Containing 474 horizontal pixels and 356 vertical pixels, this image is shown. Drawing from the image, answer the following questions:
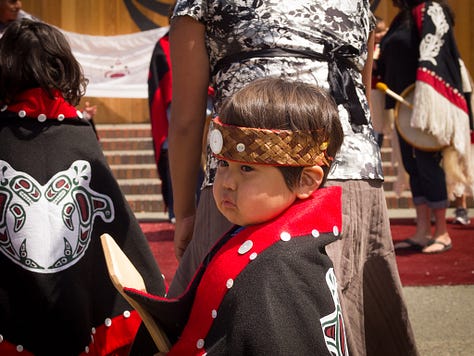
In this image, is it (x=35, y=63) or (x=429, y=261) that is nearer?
(x=35, y=63)

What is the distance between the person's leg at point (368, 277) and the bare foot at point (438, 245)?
13.9ft

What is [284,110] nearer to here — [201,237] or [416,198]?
[201,237]

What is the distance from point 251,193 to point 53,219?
159cm

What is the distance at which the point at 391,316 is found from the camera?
2969 millimetres

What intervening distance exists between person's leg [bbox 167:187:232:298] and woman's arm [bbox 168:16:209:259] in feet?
0.28

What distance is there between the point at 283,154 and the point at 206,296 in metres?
0.38

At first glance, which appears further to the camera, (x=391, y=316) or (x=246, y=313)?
(x=391, y=316)

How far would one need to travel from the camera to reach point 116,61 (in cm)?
1323

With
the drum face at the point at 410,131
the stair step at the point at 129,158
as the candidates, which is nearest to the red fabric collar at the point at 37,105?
the drum face at the point at 410,131

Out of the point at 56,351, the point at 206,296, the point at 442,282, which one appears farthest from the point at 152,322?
the point at 442,282

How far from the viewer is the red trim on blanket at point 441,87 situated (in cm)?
682

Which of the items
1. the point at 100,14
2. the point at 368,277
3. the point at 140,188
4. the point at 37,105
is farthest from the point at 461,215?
the point at 100,14

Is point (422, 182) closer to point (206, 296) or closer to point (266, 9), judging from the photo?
point (266, 9)

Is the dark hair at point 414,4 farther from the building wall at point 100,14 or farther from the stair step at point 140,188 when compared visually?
the building wall at point 100,14
